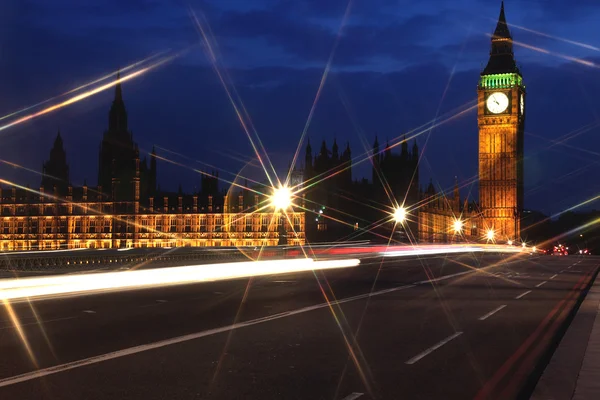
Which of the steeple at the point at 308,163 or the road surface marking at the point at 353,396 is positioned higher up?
the steeple at the point at 308,163

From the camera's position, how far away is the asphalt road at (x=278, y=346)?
8.02 metres

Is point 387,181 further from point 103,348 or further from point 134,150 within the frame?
point 103,348

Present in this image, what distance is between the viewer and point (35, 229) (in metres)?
119

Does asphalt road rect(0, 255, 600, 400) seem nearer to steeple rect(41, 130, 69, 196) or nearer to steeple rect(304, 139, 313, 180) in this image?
steeple rect(304, 139, 313, 180)

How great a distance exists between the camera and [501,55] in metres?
154

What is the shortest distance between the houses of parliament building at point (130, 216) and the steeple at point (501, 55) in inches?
2602

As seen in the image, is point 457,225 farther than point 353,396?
Yes

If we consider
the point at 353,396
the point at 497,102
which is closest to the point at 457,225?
the point at 497,102

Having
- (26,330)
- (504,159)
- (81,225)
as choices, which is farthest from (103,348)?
(504,159)

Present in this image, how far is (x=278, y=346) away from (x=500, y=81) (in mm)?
145638

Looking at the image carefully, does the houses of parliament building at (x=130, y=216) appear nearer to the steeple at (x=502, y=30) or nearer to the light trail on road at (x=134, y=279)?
the light trail on road at (x=134, y=279)

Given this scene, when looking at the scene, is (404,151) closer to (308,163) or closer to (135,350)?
(308,163)

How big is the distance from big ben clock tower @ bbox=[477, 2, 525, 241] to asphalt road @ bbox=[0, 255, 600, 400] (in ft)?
415

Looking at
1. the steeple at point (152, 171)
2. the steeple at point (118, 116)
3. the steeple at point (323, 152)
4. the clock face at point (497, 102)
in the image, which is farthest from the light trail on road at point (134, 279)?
the clock face at point (497, 102)
